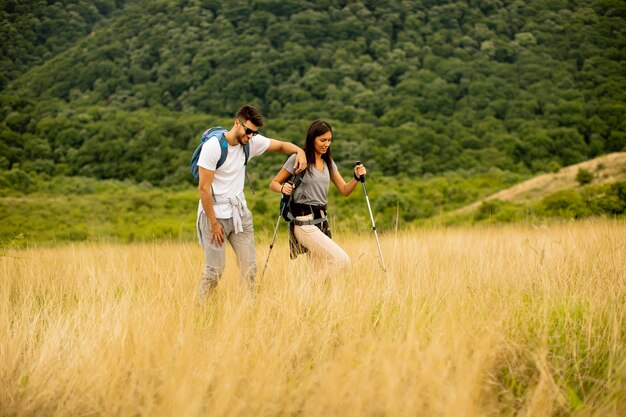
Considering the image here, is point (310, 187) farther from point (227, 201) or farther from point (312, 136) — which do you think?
point (227, 201)

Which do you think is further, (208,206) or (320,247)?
(320,247)

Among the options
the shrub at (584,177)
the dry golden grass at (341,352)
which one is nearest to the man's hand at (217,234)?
the dry golden grass at (341,352)

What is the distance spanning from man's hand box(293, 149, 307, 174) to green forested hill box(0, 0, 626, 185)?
131 ft

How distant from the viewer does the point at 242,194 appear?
4.82 meters

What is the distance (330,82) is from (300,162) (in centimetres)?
Answer: 6056

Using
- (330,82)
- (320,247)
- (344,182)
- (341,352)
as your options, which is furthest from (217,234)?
(330,82)

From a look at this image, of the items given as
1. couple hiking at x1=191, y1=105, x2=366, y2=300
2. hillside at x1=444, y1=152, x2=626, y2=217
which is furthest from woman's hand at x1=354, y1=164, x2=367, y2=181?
hillside at x1=444, y1=152, x2=626, y2=217

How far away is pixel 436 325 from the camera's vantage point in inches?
146

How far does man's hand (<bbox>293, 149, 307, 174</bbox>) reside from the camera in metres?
4.83

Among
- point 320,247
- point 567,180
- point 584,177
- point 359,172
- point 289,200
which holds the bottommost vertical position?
→ point 567,180

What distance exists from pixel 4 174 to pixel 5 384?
157 ft

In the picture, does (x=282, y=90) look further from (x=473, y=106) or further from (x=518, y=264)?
(x=518, y=264)

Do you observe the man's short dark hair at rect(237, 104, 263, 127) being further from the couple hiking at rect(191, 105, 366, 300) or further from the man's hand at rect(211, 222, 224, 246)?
the man's hand at rect(211, 222, 224, 246)

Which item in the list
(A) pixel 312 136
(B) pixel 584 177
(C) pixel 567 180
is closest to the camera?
(A) pixel 312 136
